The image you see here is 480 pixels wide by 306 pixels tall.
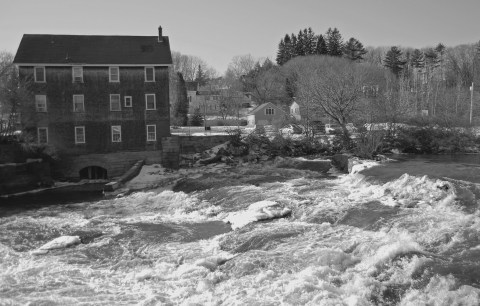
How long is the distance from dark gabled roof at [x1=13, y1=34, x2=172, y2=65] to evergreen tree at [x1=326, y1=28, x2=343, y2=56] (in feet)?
160

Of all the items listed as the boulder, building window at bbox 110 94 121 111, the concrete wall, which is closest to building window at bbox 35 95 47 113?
the concrete wall

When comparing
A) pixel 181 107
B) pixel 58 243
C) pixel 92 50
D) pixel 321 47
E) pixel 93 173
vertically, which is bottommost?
pixel 58 243

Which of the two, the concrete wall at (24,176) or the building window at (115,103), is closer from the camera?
the concrete wall at (24,176)

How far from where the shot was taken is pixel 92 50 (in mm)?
32562

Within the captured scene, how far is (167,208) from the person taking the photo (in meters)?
21.1

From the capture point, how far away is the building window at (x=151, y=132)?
32781mm

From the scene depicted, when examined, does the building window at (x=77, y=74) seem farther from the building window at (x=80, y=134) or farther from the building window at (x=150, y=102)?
the building window at (x=150, y=102)

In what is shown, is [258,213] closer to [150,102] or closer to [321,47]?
[150,102]

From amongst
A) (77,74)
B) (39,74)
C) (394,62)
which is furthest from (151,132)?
(394,62)

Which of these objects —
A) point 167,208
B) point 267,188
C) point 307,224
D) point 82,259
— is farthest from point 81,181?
point 307,224

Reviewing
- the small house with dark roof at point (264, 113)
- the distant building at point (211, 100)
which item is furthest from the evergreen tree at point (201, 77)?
the small house with dark roof at point (264, 113)

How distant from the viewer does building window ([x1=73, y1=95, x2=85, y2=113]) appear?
3178 cm

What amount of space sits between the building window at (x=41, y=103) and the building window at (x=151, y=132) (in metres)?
7.23

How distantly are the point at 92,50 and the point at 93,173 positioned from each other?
891 cm
